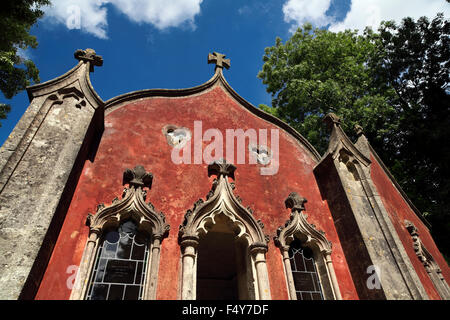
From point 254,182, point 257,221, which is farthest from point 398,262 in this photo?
point 254,182

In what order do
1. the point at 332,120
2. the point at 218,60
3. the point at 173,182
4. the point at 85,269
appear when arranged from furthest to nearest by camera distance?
the point at 218,60, the point at 332,120, the point at 173,182, the point at 85,269

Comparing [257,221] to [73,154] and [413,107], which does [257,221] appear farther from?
[413,107]

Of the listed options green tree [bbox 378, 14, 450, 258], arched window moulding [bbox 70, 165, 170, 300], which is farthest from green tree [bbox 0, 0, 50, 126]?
green tree [bbox 378, 14, 450, 258]

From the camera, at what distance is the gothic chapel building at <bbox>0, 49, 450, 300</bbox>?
197 inches

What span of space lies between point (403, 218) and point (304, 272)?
4204 millimetres

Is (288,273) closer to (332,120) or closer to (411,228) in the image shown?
(411,228)

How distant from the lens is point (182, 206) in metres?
6.83

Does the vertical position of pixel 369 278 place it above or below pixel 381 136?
below

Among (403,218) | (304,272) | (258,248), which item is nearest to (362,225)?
(304,272)

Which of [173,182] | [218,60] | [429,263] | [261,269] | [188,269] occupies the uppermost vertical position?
[218,60]

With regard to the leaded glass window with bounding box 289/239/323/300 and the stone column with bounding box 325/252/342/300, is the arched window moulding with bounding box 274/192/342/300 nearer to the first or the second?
the stone column with bounding box 325/252/342/300

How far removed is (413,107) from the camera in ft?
56.3

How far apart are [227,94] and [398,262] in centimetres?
697

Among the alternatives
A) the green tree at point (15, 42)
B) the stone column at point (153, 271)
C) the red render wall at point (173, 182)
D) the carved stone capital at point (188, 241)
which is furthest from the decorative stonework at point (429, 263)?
the green tree at point (15, 42)
